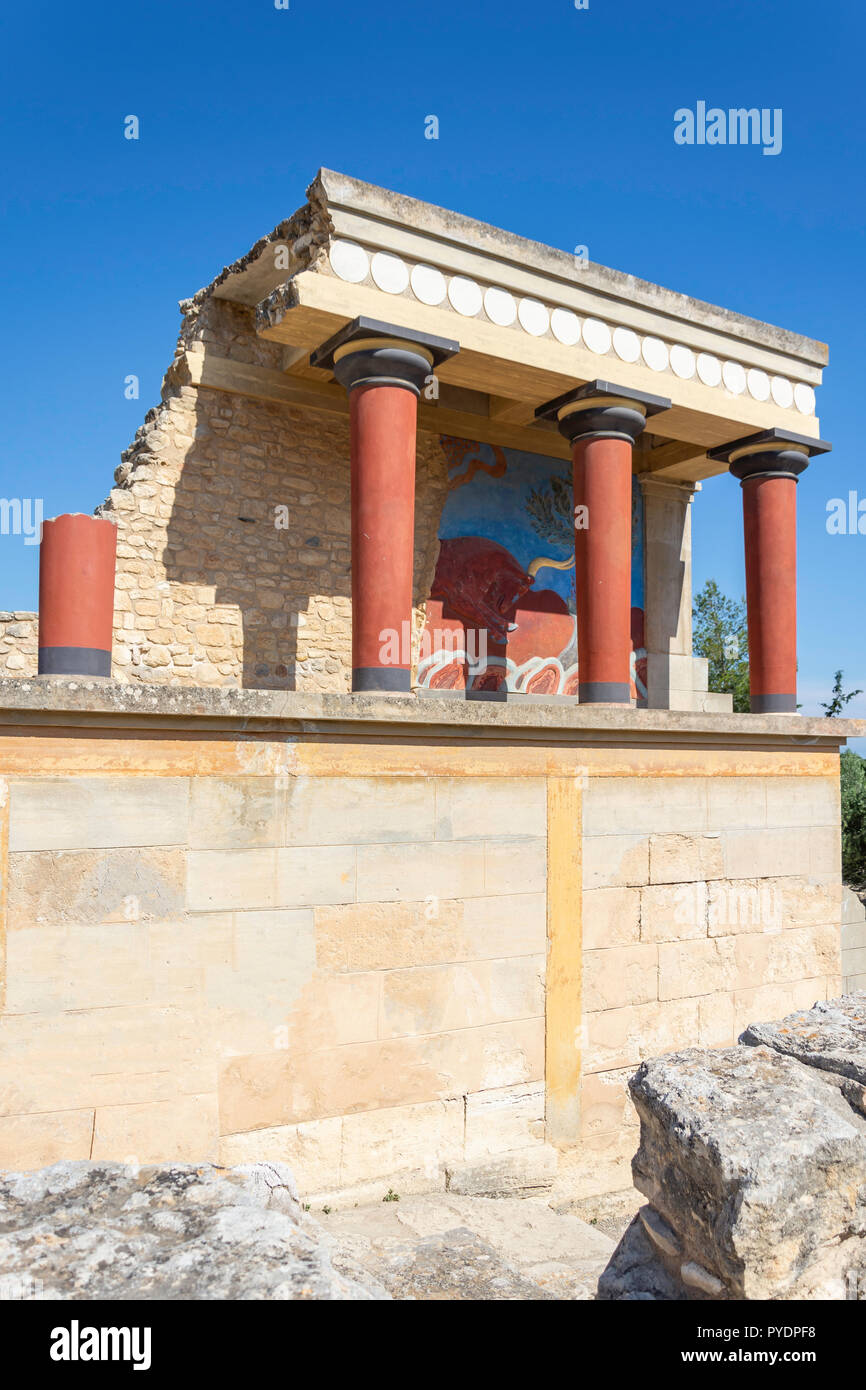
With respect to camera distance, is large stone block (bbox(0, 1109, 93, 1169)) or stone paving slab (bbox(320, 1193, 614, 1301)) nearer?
stone paving slab (bbox(320, 1193, 614, 1301))

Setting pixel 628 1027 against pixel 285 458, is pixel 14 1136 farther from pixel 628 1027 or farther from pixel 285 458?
pixel 285 458

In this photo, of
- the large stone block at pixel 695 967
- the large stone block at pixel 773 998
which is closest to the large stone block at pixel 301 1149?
the large stone block at pixel 695 967

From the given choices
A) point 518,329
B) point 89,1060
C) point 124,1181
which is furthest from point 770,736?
point 124,1181

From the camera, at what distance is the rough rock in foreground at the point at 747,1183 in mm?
2459

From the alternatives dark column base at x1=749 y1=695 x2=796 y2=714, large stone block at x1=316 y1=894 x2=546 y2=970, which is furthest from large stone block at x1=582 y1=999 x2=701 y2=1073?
dark column base at x1=749 y1=695 x2=796 y2=714

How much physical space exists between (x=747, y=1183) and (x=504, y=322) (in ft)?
24.1

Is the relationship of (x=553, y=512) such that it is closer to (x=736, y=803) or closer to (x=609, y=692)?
(x=609, y=692)

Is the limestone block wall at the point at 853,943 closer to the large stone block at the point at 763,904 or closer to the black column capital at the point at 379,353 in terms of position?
the large stone block at the point at 763,904

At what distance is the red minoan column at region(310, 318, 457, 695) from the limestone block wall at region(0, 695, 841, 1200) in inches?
74.7

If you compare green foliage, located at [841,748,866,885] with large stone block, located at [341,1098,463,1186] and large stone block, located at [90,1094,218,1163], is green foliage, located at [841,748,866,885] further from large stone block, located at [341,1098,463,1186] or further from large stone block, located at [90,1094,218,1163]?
large stone block, located at [90,1094,218,1163]

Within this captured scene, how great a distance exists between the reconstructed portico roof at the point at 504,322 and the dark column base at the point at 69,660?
11.0 ft

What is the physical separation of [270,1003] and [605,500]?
5612 millimetres

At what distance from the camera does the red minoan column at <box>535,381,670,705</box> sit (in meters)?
8.48

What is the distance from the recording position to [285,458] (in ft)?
29.8
